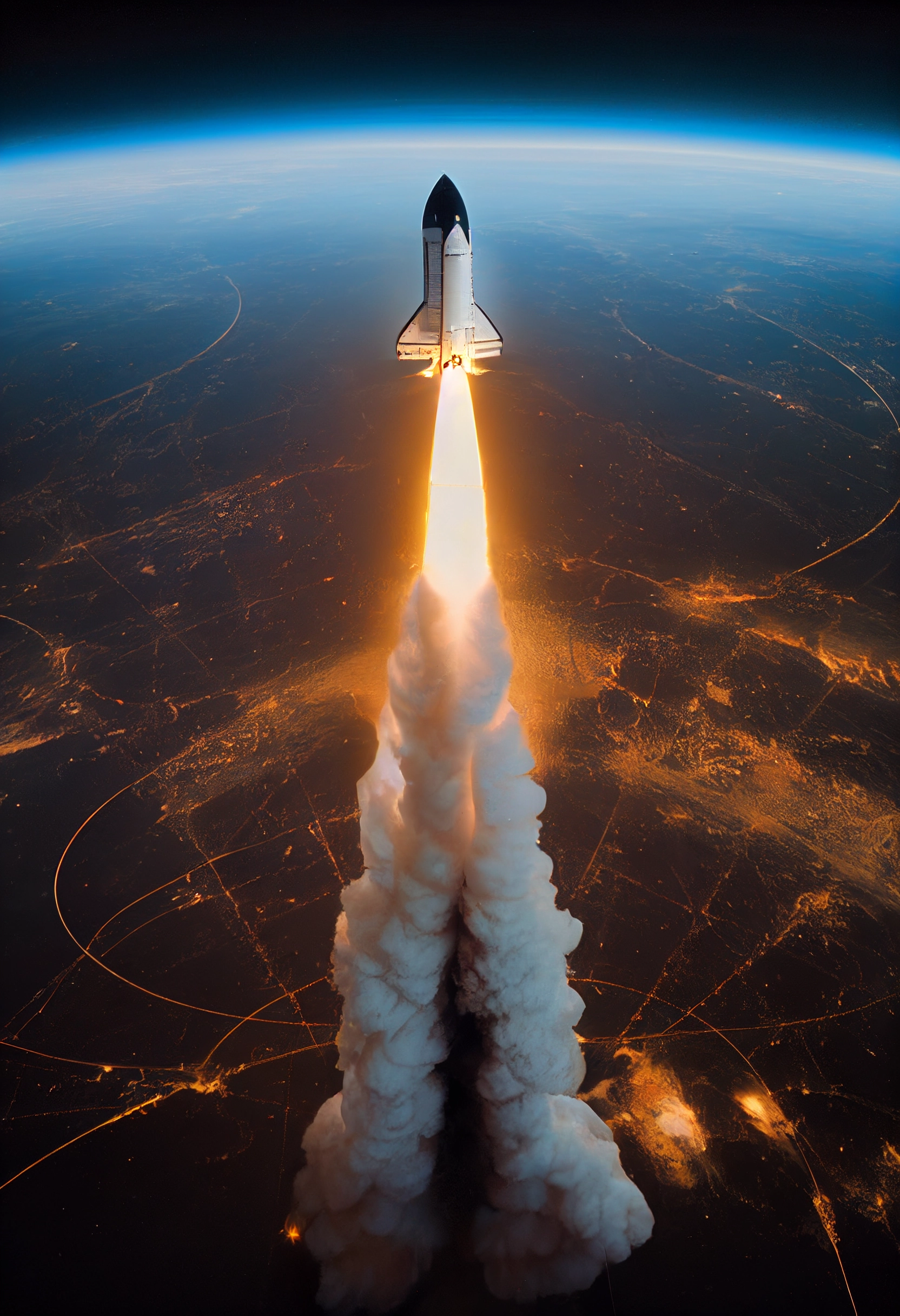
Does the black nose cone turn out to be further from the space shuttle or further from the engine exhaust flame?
the engine exhaust flame

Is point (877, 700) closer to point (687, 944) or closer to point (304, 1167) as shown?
point (687, 944)

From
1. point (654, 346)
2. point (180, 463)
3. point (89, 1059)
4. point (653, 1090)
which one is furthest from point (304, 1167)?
point (654, 346)

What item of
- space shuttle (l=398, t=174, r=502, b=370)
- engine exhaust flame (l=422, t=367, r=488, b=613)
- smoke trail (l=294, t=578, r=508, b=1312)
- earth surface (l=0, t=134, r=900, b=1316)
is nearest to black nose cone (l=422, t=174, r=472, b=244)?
space shuttle (l=398, t=174, r=502, b=370)

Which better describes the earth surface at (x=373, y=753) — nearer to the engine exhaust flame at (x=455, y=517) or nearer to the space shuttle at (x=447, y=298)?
the engine exhaust flame at (x=455, y=517)

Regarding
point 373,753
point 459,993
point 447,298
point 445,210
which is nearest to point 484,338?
point 445,210

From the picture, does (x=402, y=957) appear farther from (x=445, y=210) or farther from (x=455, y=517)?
(x=445, y=210)
